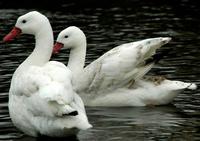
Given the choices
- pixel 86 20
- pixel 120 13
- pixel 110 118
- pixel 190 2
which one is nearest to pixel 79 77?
pixel 110 118

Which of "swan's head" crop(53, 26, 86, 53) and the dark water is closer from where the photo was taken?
the dark water

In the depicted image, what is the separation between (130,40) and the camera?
18.7 meters

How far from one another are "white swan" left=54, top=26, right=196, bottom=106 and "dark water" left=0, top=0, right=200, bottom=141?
20 cm

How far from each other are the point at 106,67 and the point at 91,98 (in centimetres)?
67

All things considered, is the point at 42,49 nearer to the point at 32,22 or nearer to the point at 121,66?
the point at 32,22

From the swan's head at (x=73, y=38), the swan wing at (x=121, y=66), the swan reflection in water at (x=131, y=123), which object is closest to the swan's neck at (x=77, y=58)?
the swan's head at (x=73, y=38)

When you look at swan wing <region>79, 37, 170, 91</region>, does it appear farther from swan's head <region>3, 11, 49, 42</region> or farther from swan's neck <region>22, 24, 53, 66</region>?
swan's head <region>3, 11, 49, 42</region>

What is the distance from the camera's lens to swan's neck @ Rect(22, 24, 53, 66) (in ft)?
37.6

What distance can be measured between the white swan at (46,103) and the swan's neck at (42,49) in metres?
0.23

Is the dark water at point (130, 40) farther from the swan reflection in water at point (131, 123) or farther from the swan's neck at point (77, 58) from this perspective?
the swan's neck at point (77, 58)

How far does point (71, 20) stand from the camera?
2316cm

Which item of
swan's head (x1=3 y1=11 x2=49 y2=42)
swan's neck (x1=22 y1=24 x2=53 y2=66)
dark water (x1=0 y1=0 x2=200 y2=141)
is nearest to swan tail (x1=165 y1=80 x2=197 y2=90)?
dark water (x1=0 y1=0 x2=200 y2=141)

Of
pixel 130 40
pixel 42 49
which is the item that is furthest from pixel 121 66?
pixel 130 40

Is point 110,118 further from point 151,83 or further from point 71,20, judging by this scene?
point 71,20
